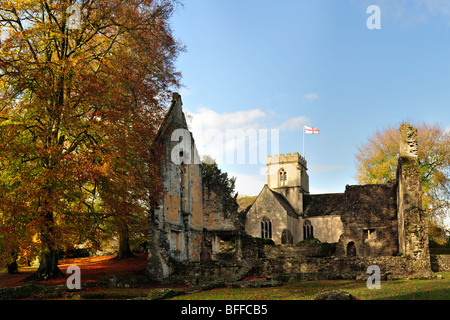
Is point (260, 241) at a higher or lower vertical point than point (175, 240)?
lower

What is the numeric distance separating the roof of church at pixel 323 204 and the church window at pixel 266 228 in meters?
7.47

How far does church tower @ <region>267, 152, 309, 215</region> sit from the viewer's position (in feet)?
220

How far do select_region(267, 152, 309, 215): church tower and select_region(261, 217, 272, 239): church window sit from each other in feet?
31.1

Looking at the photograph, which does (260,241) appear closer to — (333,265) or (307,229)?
(333,265)

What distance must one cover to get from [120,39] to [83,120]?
4652 mm

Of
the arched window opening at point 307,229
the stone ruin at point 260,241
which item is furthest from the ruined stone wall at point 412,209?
the arched window opening at point 307,229

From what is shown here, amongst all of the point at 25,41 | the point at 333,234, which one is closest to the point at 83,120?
the point at 25,41

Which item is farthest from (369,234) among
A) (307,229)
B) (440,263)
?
(307,229)

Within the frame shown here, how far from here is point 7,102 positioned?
1889 cm

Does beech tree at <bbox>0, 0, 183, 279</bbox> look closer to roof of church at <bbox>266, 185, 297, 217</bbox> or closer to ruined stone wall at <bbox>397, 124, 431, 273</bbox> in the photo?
ruined stone wall at <bbox>397, 124, 431, 273</bbox>

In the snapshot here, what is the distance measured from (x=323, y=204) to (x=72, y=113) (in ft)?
157

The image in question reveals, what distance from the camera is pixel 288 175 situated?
69938 millimetres

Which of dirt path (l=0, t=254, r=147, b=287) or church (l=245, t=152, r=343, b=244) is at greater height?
church (l=245, t=152, r=343, b=244)
